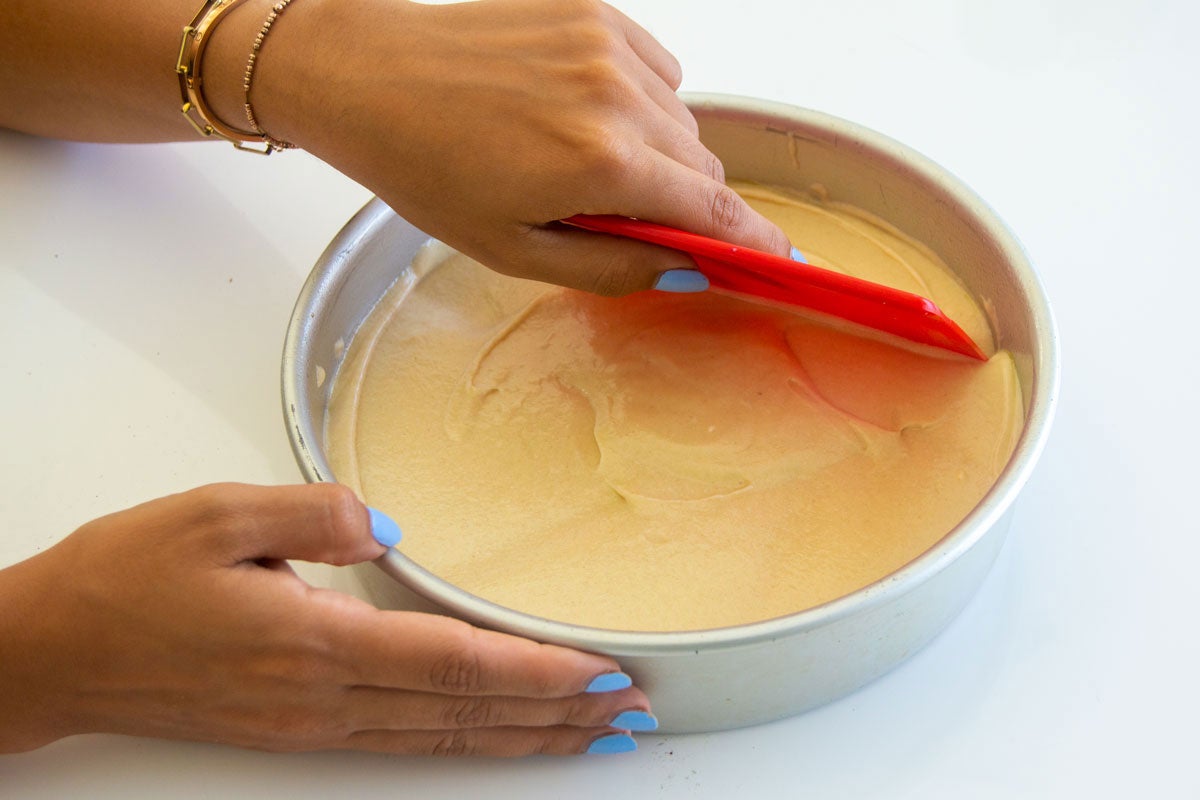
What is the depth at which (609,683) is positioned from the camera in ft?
2.57

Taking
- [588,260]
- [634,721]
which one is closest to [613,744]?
[634,721]

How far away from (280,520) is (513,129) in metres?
0.35

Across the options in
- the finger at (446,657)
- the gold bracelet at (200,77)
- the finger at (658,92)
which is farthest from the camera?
the gold bracelet at (200,77)

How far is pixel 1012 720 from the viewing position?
87 cm

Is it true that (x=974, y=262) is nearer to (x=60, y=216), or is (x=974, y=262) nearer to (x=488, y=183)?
(x=488, y=183)

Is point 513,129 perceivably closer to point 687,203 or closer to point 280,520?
point 687,203

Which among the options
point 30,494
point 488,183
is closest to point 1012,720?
point 488,183

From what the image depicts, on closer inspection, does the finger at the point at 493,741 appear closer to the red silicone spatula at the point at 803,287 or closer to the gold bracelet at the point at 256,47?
the red silicone spatula at the point at 803,287

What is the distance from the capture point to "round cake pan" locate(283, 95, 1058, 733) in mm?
775

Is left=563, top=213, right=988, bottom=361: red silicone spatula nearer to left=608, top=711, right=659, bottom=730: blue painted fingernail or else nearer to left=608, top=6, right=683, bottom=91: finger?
left=608, top=6, right=683, bottom=91: finger

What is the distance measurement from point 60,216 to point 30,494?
360mm

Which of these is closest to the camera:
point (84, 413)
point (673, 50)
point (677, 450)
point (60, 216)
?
point (677, 450)

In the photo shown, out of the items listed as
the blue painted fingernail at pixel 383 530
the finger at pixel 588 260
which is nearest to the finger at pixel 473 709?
the blue painted fingernail at pixel 383 530

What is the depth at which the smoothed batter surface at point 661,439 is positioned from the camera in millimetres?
904
